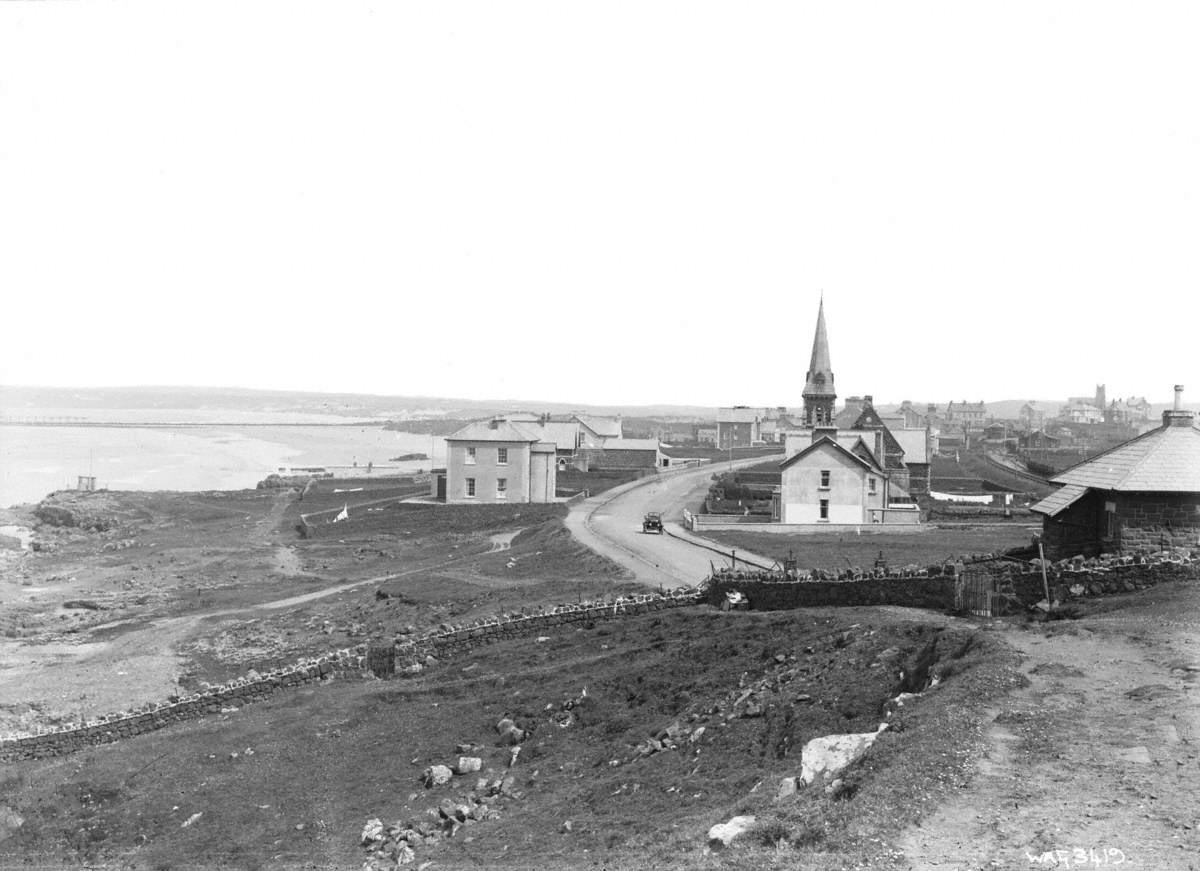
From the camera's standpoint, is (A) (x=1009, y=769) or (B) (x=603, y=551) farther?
(B) (x=603, y=551)

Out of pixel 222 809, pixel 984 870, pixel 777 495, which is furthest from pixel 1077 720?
pixel 777 495

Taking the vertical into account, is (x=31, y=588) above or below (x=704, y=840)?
below

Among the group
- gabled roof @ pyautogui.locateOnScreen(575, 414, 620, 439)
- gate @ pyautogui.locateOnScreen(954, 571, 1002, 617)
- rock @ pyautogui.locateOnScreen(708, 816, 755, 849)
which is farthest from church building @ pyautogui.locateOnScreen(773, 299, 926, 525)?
gabled roof @ pyautogui.locateOnScreen(575, 414, 620, 439)

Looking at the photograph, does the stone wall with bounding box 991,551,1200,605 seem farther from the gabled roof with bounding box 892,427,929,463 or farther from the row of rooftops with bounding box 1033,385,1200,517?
the gabled roof with bounding box 892,427,929,463

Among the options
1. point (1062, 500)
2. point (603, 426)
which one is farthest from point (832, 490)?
point (603, 426)

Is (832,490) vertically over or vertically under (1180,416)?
under

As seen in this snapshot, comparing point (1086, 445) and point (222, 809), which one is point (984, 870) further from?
point (1086, 445)

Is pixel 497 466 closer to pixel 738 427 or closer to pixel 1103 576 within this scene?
pixel 1103 576
